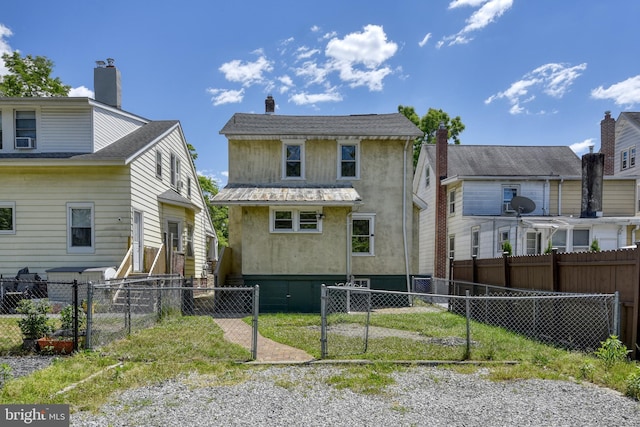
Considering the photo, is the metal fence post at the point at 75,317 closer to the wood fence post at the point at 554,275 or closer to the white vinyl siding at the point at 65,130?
the white vinyl siding at the point at 65,130

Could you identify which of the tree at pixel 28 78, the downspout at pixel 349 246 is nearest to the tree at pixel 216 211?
the tree at pixel 28 78

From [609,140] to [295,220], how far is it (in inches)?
749

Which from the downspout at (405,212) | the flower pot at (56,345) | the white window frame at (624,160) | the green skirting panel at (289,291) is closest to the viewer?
the flower pot at (56,345)

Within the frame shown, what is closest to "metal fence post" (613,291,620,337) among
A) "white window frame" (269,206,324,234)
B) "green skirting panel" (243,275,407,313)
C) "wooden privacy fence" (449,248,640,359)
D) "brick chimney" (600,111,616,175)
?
"wooden privacy fence" (449,248,640,359)

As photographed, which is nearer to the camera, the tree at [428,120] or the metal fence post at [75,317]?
the metal fence post at [75,317]

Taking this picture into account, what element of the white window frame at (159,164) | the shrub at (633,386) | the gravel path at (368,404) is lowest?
the gravel path at (368,404)

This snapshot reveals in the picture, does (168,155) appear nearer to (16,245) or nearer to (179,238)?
(179,238)

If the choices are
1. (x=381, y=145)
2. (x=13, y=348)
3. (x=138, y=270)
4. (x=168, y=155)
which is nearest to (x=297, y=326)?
(x=13, y=348)

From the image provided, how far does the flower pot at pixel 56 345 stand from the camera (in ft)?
22.1

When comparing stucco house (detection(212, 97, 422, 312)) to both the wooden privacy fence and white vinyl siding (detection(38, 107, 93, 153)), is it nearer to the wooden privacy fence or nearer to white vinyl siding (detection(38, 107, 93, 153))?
the wooden privacy fence

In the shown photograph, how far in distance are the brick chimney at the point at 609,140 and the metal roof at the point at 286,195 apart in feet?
53.5

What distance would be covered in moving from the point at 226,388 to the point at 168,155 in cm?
1348

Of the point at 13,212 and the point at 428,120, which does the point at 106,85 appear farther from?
the point at 428,120

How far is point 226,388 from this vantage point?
524 centimetres
